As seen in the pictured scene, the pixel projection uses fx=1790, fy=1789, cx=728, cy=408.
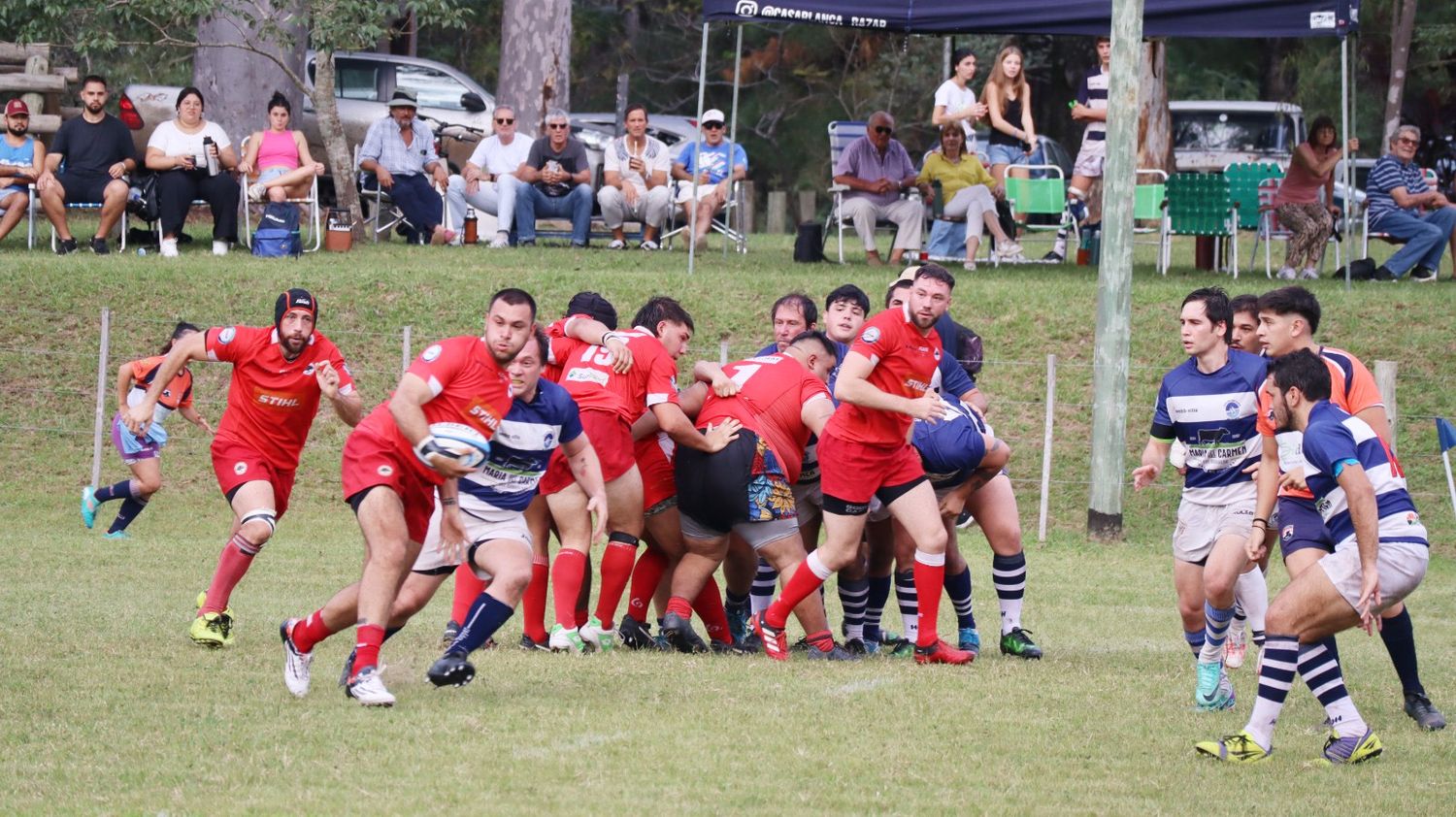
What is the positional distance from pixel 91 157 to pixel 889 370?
12.5m

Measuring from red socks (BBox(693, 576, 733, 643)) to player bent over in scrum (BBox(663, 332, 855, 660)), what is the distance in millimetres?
368

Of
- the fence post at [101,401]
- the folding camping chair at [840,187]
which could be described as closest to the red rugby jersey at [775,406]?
the fence post at [101,401]

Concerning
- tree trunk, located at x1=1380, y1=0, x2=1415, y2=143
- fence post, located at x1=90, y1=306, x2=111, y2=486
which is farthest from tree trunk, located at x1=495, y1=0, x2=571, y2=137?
tree trunk, located at x1=1380, y1=0, x2=1415, y2=143

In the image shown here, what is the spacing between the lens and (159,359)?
38.3ft

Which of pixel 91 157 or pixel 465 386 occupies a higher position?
pixel 91 157

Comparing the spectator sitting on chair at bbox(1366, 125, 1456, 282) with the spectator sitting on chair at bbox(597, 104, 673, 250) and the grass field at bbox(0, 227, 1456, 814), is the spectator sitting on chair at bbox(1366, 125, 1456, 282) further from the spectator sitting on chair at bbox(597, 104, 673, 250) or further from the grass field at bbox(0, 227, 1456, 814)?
the spectator sitting on chair at bbox(597, 104, 673, 250)

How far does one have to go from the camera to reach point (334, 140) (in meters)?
19.9

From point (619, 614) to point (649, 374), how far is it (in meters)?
2.41

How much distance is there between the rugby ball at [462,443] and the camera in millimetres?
6910

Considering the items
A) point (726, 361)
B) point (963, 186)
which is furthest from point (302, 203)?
point (963, 186)

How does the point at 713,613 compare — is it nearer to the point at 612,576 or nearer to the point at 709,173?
the point at 612,576

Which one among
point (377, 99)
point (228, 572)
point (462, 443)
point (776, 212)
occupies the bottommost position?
point (228, 572)

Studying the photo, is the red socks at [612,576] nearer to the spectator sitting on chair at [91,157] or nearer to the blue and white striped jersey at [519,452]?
the blue and white striped jersey at [519,452]

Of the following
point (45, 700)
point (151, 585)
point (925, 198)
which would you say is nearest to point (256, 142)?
point (925, 198)
